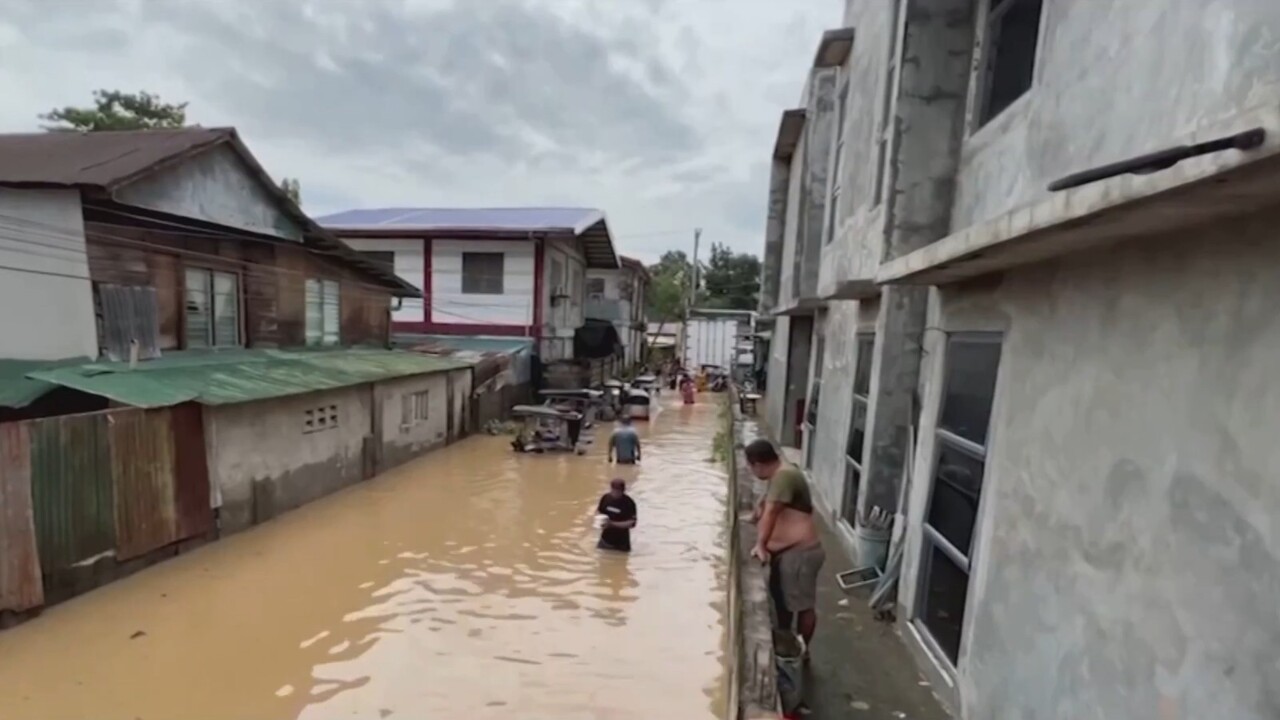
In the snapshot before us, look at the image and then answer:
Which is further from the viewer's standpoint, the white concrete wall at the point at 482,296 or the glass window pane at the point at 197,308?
the white concrete wall at the point at 482,296

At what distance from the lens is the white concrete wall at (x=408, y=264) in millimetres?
20422

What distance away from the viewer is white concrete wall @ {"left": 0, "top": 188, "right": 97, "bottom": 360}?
779 cm

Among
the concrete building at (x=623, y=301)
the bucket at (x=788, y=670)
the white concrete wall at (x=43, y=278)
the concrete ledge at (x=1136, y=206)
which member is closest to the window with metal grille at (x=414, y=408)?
Answer: the white concrete wall at (x=43, y=278)

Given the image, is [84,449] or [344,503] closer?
[84,449]

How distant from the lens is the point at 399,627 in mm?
6359

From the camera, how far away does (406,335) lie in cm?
2042

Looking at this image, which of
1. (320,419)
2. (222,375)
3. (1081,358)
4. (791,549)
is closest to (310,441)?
(320,419)

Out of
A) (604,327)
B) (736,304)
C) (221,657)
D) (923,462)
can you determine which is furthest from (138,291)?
(736,304)

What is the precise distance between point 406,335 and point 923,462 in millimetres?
18141

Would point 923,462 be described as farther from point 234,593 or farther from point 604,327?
point 604,327

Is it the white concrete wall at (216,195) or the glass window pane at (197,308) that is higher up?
the white concrete wall at (216,195)

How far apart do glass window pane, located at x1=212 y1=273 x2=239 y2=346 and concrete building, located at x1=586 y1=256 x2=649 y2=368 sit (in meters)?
17.8

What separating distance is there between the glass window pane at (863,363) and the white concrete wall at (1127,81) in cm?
294

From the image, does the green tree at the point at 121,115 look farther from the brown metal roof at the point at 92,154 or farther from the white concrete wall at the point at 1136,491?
the white concrete wall at the point at 1136,491
